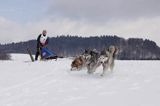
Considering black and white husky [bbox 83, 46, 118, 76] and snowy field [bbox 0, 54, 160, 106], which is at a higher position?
black and white husky [bbox 83, 46, 118, 76]

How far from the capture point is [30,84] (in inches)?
555

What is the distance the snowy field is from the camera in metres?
11.2

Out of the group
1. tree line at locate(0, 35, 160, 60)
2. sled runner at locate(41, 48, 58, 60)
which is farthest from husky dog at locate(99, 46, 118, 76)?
tree line at locate(0, 35, 160, 60)

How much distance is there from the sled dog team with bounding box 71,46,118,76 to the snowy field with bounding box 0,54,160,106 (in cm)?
25

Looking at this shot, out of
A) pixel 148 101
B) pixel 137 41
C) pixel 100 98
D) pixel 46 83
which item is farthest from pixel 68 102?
pixel 137 41

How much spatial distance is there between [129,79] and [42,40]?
26.5 feet

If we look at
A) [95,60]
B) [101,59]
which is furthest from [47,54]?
[101,59]

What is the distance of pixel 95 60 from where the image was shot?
1496cm

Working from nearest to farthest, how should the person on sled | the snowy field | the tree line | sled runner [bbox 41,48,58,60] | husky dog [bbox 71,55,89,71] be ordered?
the snowy field < husky dog [bbox 71,55,89,71] < the person on sled < sled runner [bbox 41,48,58,60] < the tree line

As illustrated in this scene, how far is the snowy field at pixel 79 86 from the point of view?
1117cm

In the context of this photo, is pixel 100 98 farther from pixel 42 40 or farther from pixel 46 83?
pixel 42 40

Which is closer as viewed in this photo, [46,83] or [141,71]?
[46,83]

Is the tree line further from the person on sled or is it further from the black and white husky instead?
the black and white husky

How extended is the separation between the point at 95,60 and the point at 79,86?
74.5 inches
